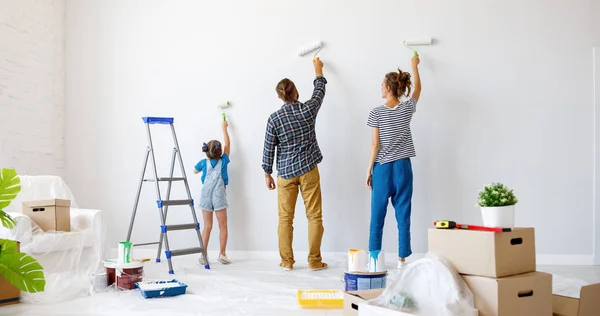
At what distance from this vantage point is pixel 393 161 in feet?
13.9

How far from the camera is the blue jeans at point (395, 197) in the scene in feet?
13.9

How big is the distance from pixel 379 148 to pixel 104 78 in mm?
2753

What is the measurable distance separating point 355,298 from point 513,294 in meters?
0.68

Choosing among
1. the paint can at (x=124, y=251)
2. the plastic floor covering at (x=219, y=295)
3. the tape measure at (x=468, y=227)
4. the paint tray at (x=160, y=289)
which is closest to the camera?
the tape measure at (x=468, y=227)

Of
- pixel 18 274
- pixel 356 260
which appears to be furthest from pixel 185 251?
pixel 356 260

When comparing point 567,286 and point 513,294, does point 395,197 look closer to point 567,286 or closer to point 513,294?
point 567,286

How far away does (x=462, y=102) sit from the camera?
472cm

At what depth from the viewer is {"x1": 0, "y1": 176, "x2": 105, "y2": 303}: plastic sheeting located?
3.38 metres

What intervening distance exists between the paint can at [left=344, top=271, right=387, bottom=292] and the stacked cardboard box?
479mm

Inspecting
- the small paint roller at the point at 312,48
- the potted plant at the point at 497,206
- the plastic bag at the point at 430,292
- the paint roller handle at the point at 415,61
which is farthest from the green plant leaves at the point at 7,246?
the paint roller handle at the point at 415,61

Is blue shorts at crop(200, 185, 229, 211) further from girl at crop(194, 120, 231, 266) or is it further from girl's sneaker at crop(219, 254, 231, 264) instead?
girl's sneaker at crop(219, 254, 231, 264)

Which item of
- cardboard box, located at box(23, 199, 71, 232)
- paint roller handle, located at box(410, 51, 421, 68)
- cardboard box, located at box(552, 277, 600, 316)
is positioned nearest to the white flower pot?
cardboard box, located at box(552, 277, 600, 316)

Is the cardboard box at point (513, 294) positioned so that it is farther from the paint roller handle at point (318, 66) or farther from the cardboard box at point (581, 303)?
the paint roller handle at point (318, 66)

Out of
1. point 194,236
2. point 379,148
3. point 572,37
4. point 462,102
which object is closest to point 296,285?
point 379,148
